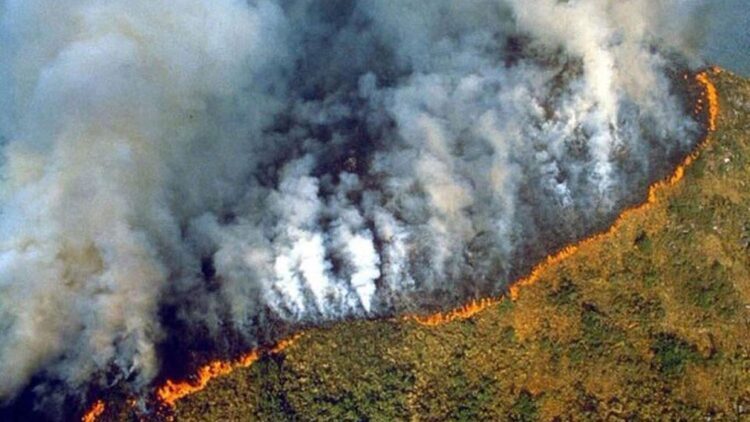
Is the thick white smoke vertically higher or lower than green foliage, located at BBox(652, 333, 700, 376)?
higher

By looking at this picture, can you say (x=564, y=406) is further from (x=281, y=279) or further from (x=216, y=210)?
(x=216, y=210)

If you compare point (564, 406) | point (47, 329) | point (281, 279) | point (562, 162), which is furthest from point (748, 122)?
point (47, 329)

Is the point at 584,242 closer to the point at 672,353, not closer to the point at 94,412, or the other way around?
the point at 672,353

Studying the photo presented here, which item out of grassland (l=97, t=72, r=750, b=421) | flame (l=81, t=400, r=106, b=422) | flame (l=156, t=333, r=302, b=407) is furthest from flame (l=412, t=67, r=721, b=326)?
flame (l=81, t=400, r=106, b=422)

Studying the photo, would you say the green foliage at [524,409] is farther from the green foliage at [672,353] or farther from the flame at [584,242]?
the green foliage at [672,353]

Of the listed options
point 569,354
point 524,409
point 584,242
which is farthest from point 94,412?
point 584,242

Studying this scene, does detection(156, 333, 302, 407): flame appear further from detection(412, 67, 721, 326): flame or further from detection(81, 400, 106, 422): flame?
detection(412, 67, 721, 326): flame
